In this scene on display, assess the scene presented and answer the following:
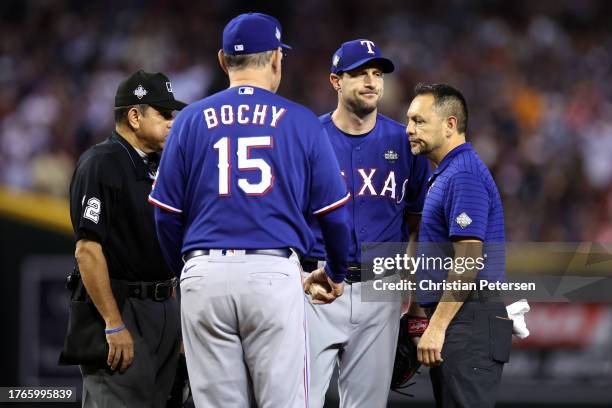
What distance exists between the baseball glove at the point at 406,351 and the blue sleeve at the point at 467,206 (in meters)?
0.66

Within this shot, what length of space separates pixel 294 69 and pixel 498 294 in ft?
25.1

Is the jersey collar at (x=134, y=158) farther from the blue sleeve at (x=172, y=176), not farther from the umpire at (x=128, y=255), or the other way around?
the blue sleeve at (x=172, y=176)

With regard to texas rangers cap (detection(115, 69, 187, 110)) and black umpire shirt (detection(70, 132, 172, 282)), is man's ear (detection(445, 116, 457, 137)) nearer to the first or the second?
texas rangers cap (detection(115, 69, 187, 110))

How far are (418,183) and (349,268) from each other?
55 cm

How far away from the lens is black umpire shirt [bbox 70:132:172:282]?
3.88 meters

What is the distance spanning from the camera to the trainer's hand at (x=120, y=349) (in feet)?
12.7

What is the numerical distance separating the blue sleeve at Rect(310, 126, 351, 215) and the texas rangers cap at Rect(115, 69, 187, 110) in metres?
0.96

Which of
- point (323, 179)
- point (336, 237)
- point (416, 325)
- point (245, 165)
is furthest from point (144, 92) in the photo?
point (416, 325)

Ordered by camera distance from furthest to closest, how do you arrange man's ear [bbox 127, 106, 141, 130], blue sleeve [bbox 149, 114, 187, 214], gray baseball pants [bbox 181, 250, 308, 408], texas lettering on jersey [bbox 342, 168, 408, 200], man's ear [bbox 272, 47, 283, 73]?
1. texas lettering on jersey [bbox 342, 168, 408, 200]
2. man's ear [bbox 127, 106, 141, 130]
3. man's ear [bbox 272, 47, 283, 73]
4. blue sleeve [bbox 149, 114, 187, 214]
5. gray baseball pants [bbox 181, 250, 308, 408]

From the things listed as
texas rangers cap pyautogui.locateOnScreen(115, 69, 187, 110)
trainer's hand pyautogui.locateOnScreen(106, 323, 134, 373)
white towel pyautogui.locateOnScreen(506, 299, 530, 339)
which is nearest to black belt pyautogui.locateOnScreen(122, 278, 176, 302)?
trainer's hand pyautogui.locateOnScreen(106, 323, 134, 373)

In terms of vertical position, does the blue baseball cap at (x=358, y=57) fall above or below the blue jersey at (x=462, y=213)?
above

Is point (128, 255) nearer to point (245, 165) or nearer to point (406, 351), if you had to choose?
point (245, 165)

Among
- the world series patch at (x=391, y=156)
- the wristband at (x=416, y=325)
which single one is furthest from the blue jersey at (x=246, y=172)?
the wristband at (x=416, y=325)

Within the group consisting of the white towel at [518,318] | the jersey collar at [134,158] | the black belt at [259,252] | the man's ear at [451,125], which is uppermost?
the man's ear at [451,125]
